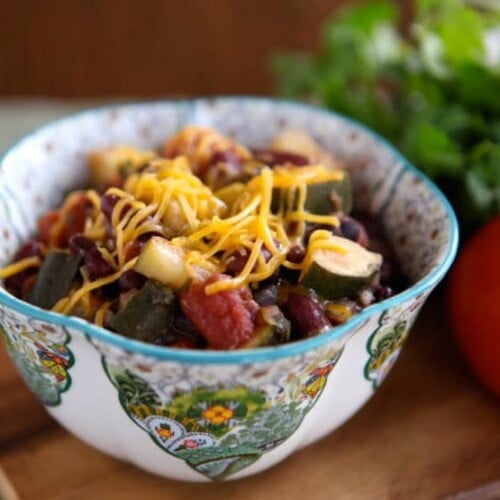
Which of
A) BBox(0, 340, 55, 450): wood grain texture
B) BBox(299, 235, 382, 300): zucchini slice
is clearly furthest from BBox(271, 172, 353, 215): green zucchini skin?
BBox(0, 340, 55, 450): wood grain texture

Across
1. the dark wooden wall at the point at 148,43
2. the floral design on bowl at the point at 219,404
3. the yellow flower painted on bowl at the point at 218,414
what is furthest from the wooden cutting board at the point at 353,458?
the dark wooden wall at the point at 148,43

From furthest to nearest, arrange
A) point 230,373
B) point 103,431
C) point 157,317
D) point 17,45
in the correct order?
point 17,45, point 103,431, point 157,317, point 230,373

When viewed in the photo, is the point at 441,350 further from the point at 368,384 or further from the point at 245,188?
the point at 245,188

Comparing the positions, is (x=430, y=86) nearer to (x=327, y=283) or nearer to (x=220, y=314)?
(x=327, y=283)

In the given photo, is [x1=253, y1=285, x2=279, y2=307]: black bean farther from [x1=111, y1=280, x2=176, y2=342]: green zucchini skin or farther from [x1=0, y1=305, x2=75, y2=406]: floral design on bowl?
[x1=0, y1=305, x2=75, y2=406]: floral design on bowl

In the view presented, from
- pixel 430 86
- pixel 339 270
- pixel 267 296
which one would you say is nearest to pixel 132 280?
pixel 267 296

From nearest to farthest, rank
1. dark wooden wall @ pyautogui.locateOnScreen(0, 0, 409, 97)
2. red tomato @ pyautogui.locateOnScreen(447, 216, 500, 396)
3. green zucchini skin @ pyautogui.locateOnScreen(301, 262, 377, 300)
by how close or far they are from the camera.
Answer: green zucchini skin @ pyautogui.locateOnScreen(301, 262, 377, 300) < red tomato @ pyautogui.locateOnScreen(447, 216, 500, 396) < dark wooden wall @ pyautogui.locateOnScreen(0, 0, 409, 97)

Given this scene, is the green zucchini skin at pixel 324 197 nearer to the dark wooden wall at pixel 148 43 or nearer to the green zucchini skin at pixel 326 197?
the green zucchini skin at pixel 326 197

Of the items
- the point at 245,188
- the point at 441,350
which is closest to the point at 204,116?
the point at 245,188
